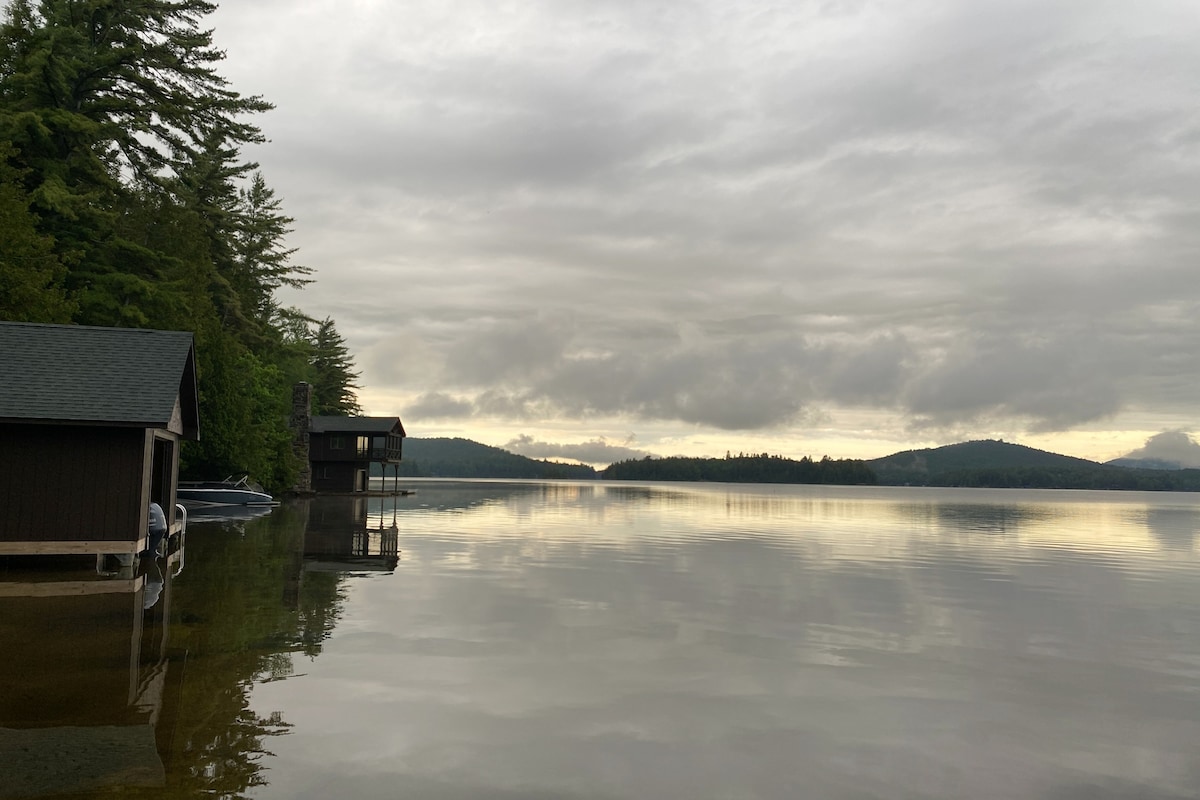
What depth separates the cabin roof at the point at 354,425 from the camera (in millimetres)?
76188

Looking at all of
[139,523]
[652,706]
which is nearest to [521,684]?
[652,706]

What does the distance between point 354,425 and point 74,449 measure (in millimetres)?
56395

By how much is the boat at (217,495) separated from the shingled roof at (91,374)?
19981 millimetres

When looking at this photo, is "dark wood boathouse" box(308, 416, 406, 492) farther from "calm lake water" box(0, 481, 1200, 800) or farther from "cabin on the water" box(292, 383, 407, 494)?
"calm lake water" box(0, 481, 1200, 800)

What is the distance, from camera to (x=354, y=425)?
251 ft

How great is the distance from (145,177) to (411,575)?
25.9m

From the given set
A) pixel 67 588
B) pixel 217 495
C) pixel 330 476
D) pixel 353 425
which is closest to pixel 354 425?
pixel 353 425

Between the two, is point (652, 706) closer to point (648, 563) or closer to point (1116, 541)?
point (648, 563)

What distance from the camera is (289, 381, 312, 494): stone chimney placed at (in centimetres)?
7106

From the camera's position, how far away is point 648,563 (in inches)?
1087

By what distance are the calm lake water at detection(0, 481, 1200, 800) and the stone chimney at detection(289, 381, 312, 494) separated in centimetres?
4690

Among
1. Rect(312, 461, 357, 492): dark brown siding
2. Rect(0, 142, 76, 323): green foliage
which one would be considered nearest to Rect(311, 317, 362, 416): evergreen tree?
Rect(312, 461, 357, 492): dark brown siding

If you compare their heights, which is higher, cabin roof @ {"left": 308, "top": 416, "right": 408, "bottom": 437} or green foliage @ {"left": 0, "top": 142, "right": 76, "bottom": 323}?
green foliage @ {"left": 0, "top": 142, "right": 76, "bottom": 323}

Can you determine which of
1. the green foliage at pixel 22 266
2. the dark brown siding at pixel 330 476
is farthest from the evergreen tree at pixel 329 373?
the green foliage at pixel 22 266
